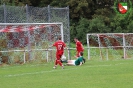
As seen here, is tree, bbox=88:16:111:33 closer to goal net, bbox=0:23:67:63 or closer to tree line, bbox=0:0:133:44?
tree line, bbox=0:0:133:44

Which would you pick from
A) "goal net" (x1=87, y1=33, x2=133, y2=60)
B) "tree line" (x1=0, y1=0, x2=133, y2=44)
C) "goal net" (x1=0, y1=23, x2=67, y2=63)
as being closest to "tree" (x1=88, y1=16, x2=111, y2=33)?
"tree line" (x1=0, y1=0, x2=133, y2=44)

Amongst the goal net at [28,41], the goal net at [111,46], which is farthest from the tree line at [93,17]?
the goal net at [28,41]

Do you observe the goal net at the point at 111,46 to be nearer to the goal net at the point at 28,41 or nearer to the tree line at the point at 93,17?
the goal net at the point at 28,41

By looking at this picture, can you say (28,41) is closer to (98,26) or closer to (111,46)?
(111,46)

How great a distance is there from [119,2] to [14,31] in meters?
33.5

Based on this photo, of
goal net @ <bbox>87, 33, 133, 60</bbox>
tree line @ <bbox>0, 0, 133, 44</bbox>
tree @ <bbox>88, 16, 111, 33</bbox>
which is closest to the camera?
goal net @ <bbox>87, 33, 133, 60</bbox>

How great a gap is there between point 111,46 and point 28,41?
1145 cm

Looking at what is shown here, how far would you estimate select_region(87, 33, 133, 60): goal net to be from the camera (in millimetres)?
41406

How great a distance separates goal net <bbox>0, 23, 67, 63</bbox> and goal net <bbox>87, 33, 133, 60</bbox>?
5.75m

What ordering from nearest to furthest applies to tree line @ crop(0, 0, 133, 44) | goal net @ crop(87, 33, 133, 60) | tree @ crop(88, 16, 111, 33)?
goal net @ crop(87, 33, 133, 60), tree @ crop(88, 16, 111, 33), tree line @ crop(0, 0, 133, 44)

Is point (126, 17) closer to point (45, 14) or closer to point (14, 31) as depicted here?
point (45, 14)

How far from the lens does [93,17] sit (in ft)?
199

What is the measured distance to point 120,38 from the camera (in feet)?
146

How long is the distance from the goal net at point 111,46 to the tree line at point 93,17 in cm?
1154
